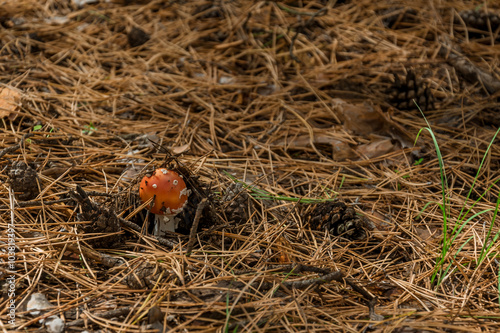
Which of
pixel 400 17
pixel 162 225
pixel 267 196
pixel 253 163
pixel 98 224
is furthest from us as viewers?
pixel 400 17

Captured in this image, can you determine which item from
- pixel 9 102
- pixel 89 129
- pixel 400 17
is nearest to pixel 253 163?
pixel 89 129

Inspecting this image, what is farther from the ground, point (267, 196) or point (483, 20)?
point (483, 20)

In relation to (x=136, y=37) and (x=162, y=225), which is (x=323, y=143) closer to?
(x=162, y=225)

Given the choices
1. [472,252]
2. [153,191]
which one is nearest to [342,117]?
[472,252]

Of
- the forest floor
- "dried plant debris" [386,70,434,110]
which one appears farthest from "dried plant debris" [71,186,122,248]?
"dried plant debris" [386,70,434,110]

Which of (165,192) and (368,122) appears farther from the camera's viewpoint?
(368,122)

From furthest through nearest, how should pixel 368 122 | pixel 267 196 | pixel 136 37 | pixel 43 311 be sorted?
1. pixel 136 37
2. pixel 368 122
3. pixel 267 196
4. pixel 43 311
